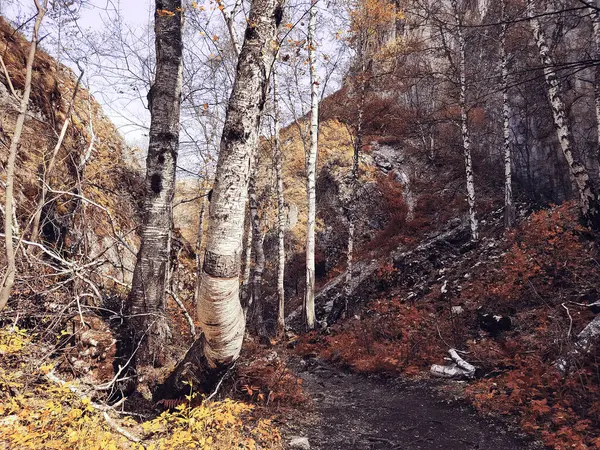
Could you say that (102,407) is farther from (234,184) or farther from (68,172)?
(68,172)

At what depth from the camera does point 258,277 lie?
35.9ft

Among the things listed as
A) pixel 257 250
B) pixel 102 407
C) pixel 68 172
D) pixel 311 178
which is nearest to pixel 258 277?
pixel 257 250

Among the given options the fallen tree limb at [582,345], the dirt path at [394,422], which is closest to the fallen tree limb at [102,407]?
the dirt path at [394,422]

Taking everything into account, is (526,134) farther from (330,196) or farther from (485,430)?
(485,430)

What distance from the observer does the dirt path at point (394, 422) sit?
393 centimetres

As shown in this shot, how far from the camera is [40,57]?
25.2 ft

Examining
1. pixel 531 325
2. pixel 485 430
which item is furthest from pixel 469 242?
pixel 485 430

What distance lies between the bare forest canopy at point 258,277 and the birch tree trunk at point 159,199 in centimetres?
3

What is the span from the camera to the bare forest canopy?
10.5 ft

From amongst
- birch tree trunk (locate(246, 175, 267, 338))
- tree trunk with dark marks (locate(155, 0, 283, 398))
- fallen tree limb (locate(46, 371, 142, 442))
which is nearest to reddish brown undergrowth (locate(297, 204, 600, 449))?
birch tree trunk (locate(246, 175, 267, 338))

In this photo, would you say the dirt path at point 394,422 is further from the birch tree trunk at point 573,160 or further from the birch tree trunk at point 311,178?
the birch tree trunk at point 573,160

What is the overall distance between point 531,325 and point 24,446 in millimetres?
7546

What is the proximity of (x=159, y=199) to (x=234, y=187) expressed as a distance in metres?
1.66

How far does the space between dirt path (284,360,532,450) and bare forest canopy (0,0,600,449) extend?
1.8 inches
